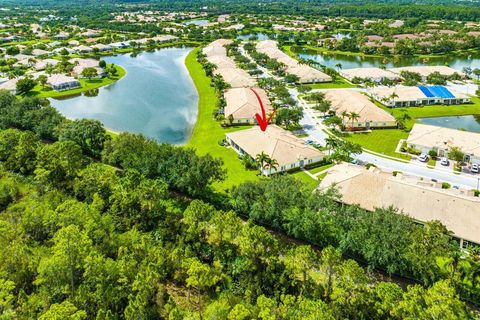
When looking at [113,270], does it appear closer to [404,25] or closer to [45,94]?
[45,94]

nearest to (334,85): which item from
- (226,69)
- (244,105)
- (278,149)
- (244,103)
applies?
(226,69)

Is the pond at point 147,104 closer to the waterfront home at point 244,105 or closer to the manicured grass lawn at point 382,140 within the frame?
the waterfront home at point 244,105

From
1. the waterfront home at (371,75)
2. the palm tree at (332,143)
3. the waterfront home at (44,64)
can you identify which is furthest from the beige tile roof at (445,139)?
the waterfront home at (44,64)

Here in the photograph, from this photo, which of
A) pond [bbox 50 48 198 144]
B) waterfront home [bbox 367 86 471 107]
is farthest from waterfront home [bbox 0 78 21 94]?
waterfront home [bbox 367 86 471 107]

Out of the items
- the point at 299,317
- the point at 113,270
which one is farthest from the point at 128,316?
the point at 299,317

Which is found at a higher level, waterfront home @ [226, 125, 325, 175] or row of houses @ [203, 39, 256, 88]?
waterfront home @ [226, 125, 325, 175]

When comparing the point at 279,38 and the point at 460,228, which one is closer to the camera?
the point at 460,228

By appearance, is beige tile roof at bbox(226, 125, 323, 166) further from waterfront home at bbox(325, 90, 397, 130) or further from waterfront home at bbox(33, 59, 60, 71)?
waterfront home at bbox(33, 59, 60, 71)
